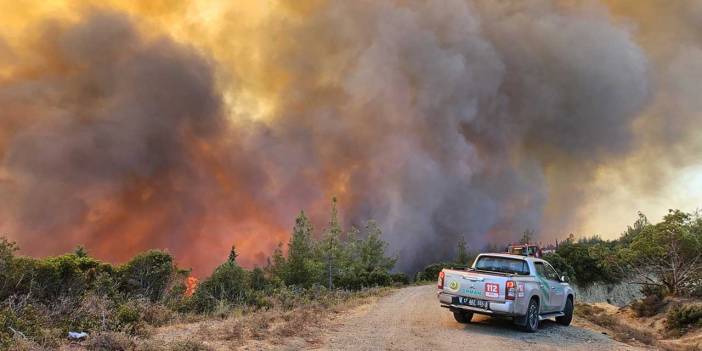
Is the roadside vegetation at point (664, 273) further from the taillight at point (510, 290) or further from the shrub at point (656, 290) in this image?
the taillight at point (510, 290)

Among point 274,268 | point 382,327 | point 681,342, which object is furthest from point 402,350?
point 274,268

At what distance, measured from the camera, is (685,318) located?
20.1m

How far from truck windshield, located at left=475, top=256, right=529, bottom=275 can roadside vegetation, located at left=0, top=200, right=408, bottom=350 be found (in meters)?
5.84

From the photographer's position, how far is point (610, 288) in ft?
162

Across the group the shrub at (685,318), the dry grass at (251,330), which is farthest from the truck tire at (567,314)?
the dry grass at (251,330)

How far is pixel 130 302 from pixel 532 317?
12.2 m

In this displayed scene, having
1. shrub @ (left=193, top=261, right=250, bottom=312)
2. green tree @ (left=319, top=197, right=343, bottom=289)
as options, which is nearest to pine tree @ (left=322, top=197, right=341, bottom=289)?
green tree @ (left=319, top=197, right=343, bottom=289)

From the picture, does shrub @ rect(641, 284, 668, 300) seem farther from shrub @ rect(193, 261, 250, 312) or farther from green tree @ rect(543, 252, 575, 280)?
shrub @ rect(193, 261, 250, 312)

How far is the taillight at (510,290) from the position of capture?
41.8 ft

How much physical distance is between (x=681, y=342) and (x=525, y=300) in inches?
369

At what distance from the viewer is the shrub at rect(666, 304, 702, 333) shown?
19719 mm

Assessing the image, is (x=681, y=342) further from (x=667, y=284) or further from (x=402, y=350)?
(x=402, y=350)

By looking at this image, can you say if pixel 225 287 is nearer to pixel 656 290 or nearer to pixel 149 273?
pixel 149 273

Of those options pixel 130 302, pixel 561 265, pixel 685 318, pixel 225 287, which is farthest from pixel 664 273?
pixel 130 302
